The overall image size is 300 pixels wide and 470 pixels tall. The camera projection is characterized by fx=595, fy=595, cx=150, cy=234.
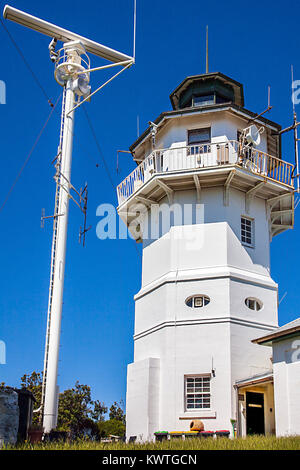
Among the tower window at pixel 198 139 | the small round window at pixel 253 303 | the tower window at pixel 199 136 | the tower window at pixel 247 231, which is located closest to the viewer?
the small round window at pixel 253 303

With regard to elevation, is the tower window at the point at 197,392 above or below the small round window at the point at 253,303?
below

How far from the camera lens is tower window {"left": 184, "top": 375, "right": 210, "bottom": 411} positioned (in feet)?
71.8

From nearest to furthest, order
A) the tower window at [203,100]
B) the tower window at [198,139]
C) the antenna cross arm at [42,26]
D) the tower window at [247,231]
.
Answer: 1. the antenna cross arm at [42,26]
2. the tower window at [247,231]
3. the tower window at [198,139]
4. the tower window at [203,100]

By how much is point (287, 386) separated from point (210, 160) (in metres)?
9.87

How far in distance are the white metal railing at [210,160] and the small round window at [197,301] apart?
5172 mm

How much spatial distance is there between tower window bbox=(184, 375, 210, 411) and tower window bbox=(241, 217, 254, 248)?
19.8ft

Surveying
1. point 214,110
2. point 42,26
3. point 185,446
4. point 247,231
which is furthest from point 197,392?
point 42,26

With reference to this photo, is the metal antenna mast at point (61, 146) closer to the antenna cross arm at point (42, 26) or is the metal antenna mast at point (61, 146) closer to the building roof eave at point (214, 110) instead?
the antenna cross arm at point (42, 26)

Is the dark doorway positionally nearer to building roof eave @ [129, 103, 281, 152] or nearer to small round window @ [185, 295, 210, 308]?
small round window @ [185, 295, 210, 308]

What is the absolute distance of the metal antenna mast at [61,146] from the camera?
18828mm

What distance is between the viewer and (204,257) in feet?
79.1

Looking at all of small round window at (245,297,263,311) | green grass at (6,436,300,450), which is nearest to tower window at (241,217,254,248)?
small round window at (245,297,263,311)

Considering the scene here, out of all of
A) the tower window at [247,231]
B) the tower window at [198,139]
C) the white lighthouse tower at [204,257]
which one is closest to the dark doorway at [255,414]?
the white lighthouse tower at [204,257]
